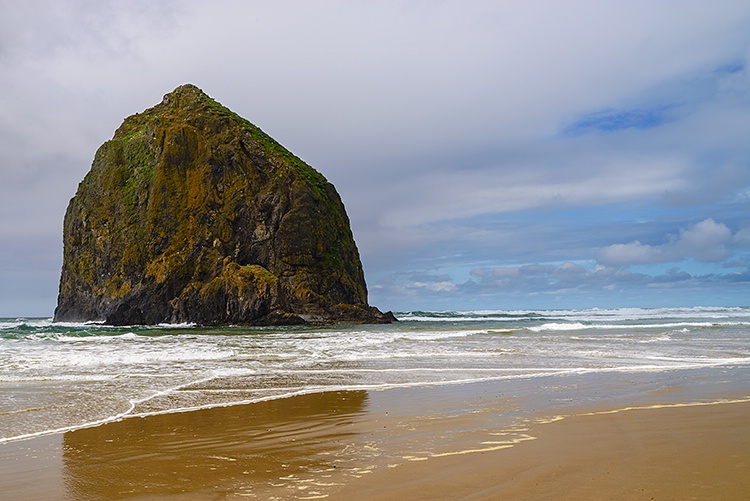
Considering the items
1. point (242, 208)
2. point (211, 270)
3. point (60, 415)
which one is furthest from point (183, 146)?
point (60, 415)

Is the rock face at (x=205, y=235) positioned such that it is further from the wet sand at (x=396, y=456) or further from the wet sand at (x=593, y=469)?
the wet sand at (x=593, y=469)

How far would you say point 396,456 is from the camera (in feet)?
17.1

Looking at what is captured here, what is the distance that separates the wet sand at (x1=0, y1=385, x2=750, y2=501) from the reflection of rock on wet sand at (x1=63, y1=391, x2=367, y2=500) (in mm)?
19

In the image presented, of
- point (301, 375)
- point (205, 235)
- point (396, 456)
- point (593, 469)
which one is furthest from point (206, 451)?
point (205, 235)

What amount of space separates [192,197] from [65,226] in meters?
19.4

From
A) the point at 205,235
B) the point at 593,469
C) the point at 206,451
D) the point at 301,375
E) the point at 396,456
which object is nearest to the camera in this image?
the point at 593,469

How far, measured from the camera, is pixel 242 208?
183 ft

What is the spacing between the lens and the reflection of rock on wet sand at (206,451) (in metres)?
4.57

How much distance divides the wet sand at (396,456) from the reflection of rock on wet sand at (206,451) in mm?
19

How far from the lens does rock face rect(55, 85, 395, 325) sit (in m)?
50.7

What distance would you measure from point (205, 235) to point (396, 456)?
169ft

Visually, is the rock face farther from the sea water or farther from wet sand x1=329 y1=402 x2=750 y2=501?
wet sand x1=329 y1=402 x2=750 y2=501

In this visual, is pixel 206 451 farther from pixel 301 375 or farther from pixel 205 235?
pixel 205 235

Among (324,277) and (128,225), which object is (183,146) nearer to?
(128,225)
